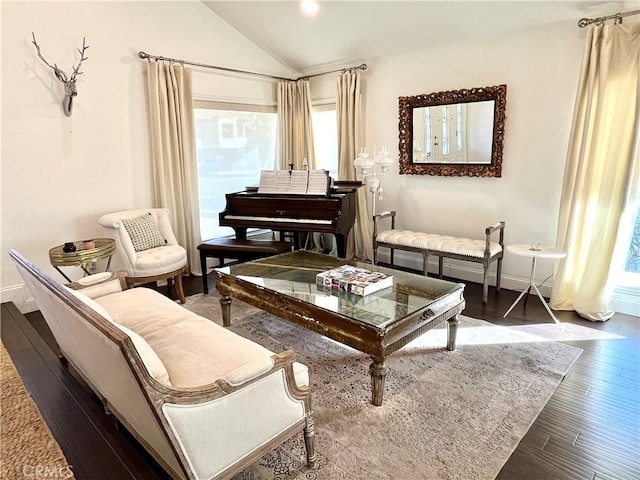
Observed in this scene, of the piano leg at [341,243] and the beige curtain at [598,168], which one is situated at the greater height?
the beige curtain at [598,168]

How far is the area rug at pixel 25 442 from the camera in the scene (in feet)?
5.85

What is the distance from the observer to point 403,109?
4.71 metres

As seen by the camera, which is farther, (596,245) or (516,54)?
(516,54)

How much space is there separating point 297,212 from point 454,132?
1.89 meters

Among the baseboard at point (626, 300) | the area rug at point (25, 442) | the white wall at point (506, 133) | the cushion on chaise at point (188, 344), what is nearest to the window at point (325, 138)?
the white wall at point (506, 133)

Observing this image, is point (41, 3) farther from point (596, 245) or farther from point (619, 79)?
point (596, 245)

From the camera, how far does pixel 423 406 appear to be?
2.34 meters

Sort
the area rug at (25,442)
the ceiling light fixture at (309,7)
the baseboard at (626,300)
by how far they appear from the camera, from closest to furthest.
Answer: the area rug at (25,442), the baseboard at (626,300), the ceiling light fixture at (309,7)

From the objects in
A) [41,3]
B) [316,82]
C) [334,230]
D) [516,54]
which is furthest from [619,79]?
[41,3]

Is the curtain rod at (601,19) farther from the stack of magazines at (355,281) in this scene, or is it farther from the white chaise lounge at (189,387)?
the white chaise lounge at (189,387)

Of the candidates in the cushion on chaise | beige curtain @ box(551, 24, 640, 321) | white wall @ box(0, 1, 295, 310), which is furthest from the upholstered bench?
white wall @ box(0, 1, 295, 310)

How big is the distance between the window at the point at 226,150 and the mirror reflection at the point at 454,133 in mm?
2156

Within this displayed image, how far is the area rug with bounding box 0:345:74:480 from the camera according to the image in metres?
1.78

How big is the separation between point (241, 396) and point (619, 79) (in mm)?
3632
